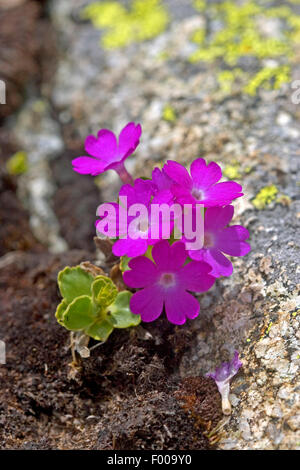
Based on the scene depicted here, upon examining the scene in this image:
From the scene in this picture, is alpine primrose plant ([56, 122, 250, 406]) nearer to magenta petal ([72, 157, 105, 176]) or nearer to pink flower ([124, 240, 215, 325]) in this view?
pink flower ([124, 240, 215, 325])

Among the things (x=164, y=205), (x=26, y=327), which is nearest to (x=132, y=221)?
(x=164, y=205)

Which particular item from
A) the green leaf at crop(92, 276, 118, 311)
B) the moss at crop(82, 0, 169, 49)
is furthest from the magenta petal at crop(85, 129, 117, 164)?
the moss at crop(82, 0, 169, 49)

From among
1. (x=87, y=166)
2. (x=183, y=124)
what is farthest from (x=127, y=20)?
(x=87, y=166)

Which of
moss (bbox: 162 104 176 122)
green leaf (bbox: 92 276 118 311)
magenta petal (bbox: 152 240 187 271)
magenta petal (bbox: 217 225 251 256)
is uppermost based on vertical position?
moss (bbox: 162 104 176 122)

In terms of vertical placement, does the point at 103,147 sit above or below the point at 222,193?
above

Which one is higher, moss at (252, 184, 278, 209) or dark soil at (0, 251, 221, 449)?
moss at (252, 184, 278, 209)

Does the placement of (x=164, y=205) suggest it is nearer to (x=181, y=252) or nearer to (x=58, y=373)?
(x=181, y=252)

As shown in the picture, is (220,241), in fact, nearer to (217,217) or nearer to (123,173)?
(217,217)
